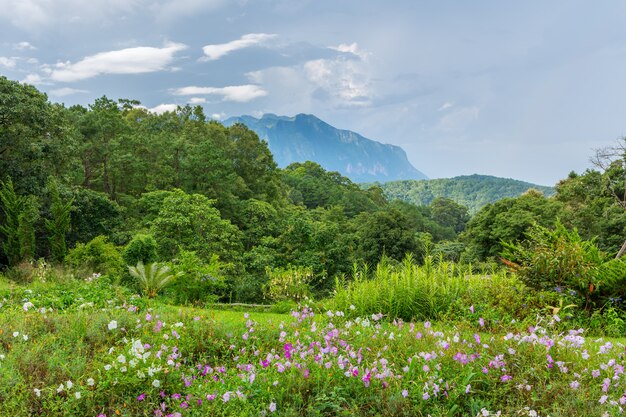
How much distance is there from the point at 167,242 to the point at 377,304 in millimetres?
15085

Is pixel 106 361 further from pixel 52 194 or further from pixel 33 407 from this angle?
pixel 52 194

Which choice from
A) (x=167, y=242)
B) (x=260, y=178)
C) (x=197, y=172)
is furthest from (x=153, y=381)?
(x=260, y=178)

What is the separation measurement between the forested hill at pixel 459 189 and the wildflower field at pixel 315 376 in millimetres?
150474

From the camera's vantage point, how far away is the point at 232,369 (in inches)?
132

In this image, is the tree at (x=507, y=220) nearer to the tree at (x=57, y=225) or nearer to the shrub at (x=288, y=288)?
the shrub at (x=288, y=288)

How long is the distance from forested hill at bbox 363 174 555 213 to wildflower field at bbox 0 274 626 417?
150474mm

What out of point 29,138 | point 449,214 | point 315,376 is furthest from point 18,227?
point 449,214

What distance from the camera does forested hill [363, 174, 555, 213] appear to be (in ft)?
512

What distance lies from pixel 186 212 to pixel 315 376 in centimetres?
1727

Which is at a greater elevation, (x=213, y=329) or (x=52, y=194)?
(x=52, y=194)

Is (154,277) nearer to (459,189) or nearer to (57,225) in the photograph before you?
(57,225)

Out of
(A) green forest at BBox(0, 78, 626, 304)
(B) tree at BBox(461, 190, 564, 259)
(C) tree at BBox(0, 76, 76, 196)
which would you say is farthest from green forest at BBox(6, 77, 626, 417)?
(B) tree at BBox(461, 190, 564, 259)

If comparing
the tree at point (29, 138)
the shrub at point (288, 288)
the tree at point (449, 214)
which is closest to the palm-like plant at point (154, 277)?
the shrub at point (288, 288)

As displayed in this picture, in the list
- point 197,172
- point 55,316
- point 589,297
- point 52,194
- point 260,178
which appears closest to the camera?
point 55,316
